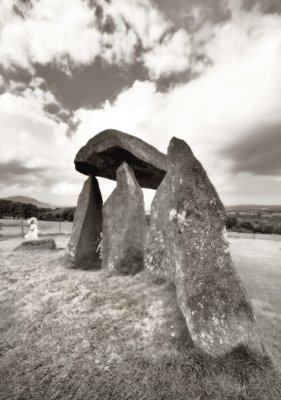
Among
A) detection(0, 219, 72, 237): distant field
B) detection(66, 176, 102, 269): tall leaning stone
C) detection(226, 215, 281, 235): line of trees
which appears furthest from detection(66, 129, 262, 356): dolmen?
detection(226, 215, 281, 235): line of trees

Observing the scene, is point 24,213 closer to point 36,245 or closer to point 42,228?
point 42,228

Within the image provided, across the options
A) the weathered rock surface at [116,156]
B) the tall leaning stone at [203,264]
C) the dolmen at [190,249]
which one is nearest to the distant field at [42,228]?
the weathered rock surface at [116,156]

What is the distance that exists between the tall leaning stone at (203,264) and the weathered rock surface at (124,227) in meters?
2.66

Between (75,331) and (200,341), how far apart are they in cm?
218

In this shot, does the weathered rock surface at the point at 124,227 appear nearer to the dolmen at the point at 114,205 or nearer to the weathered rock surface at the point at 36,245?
the dolmen at the point at 114,205

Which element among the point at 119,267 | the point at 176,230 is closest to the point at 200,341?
the point at 176,230

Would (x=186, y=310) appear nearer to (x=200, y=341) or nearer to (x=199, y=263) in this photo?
(x=200, y=341)

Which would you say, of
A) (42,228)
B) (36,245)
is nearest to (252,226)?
(42,228)

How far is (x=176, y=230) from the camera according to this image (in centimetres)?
481

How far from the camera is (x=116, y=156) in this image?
8812 millimetres

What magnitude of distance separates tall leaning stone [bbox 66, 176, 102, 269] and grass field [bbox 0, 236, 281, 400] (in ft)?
6.98

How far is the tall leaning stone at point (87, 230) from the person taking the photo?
9062mm

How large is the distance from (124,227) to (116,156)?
95.1 inches

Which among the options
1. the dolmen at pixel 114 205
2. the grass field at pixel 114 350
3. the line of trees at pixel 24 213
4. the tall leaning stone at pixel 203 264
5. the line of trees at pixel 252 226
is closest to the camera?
the grass field at pixel 114 350
